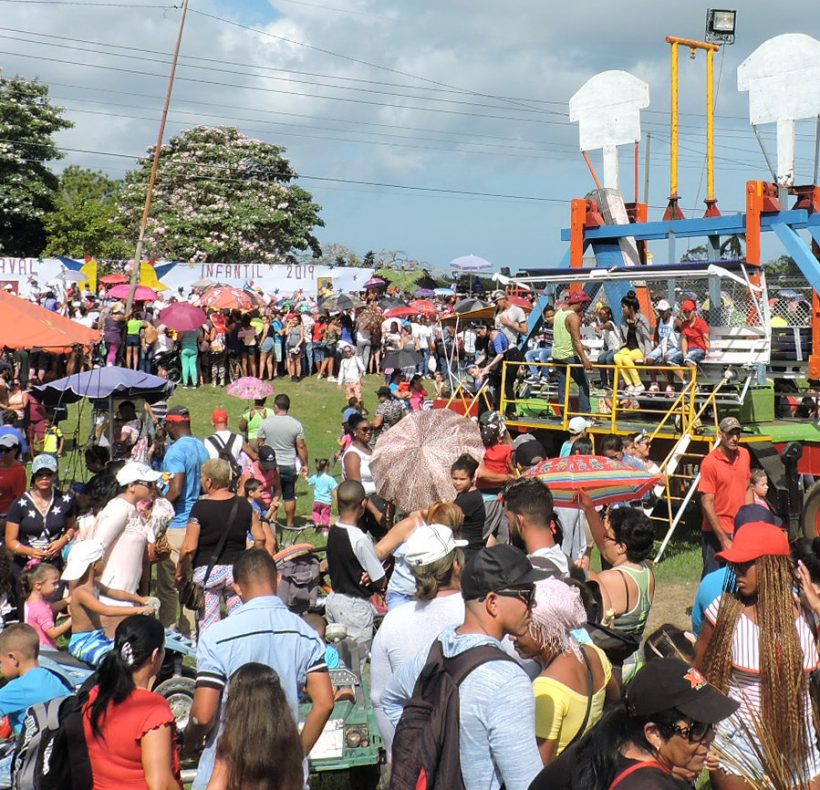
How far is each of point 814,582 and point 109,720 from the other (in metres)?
3.08

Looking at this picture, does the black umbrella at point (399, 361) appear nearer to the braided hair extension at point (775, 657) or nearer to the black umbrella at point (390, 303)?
the black umbrella at point (390, 303)

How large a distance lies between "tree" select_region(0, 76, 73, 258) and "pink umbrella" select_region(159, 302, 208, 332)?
2720 centimetres

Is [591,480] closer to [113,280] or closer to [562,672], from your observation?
[562,672]

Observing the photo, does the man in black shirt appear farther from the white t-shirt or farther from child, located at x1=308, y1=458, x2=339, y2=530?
child, located at x1=308, y1=458, x2=339, y2=530

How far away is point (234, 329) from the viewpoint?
24531 mm

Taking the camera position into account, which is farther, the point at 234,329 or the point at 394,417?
the point at 234,329

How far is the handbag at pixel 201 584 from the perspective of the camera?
7520 millimetres

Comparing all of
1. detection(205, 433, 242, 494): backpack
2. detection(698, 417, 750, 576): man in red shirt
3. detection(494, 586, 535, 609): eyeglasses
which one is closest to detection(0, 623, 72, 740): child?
detection(494, 586, 535, 609): eyeglasses

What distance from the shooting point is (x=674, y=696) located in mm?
3258

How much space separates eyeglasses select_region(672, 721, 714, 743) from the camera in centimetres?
325

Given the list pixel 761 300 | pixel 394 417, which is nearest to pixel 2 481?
pixel 394 417

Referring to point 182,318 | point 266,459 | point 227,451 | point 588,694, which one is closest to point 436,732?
point 588,694

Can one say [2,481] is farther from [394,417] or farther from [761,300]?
[761,300]

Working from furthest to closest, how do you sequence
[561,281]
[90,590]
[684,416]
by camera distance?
[561,281] → [684,416] → [90,590]
